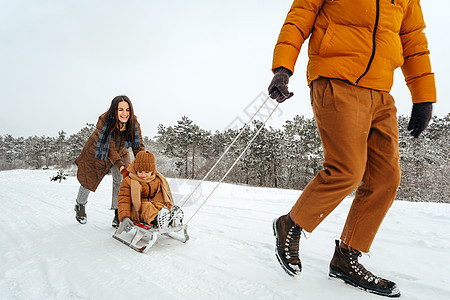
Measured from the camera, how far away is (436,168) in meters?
21.6

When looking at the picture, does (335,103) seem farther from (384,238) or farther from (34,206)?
(34,206)

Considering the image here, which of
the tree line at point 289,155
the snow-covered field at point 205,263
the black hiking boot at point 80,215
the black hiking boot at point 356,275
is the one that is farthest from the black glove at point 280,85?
the tree line at point 289,155

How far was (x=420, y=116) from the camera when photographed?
5.14 ft

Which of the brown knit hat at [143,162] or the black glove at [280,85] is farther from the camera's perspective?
the brown knit hat at [143,162]

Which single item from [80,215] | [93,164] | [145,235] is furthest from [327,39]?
[80,215]

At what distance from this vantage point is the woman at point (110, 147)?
3010 mm

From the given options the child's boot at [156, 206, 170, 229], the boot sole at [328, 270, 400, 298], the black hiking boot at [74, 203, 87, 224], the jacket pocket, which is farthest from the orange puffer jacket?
the black hiking boot at [74, 203, 87, 224]

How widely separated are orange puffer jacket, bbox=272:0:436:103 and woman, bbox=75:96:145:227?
218cm

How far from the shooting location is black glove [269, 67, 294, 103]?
1.42m

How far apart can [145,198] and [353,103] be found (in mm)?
2095

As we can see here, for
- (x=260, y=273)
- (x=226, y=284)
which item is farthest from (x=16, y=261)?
(x=260, y=273)

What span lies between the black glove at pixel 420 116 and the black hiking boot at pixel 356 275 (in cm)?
87

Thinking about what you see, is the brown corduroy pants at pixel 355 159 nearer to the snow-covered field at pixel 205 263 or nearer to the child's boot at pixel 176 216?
the snow-covered field at pixel 205 263

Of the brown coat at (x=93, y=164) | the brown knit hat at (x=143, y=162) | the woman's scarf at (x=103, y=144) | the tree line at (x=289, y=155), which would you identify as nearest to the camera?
the brown knit hat at (x=143, y=162)
